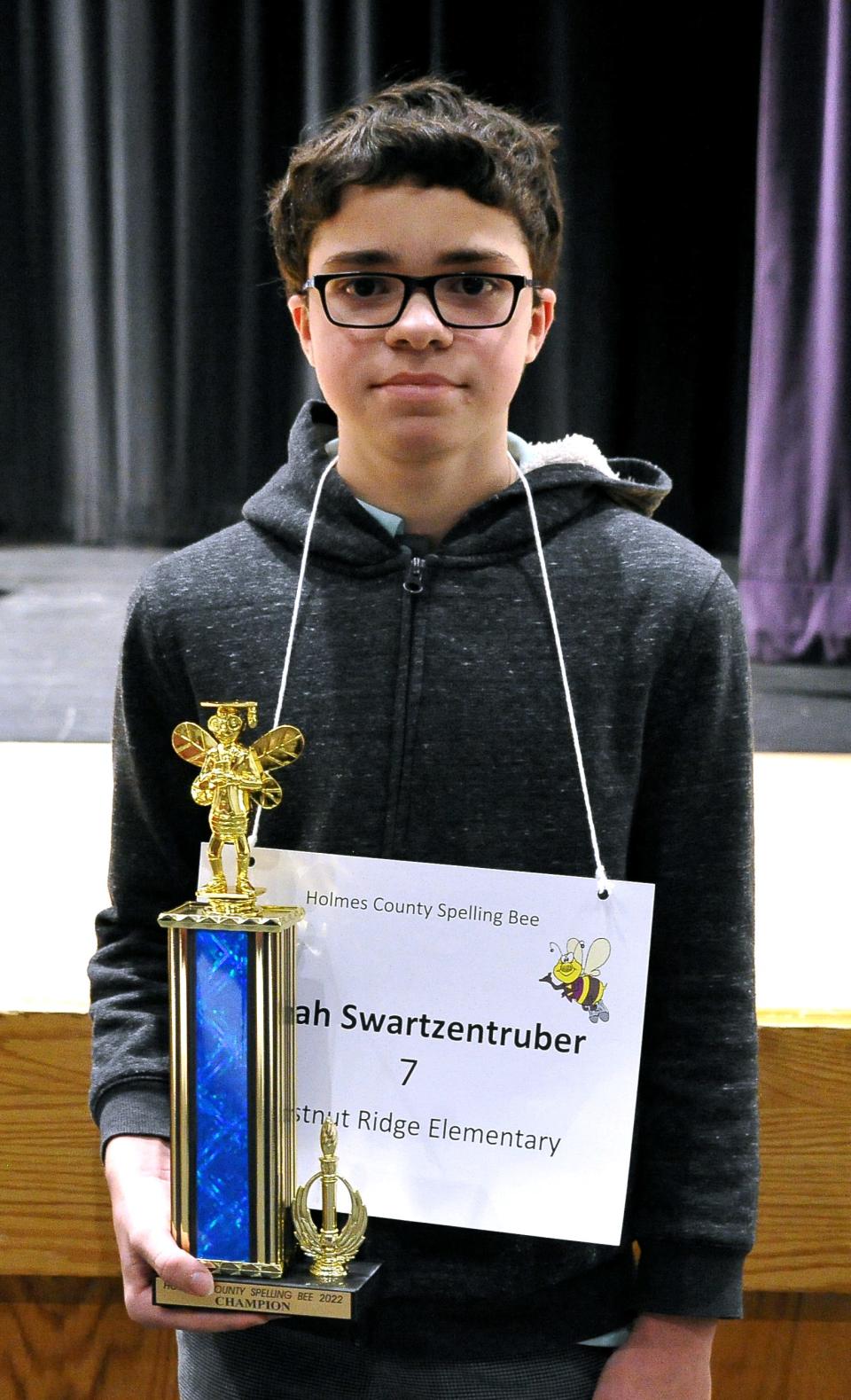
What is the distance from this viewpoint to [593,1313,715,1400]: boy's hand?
67 centimetres

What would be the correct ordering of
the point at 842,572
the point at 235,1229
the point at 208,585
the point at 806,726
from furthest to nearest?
the point at 842,572
the point at 806,726
the point at 208,585
the point at 235,1229

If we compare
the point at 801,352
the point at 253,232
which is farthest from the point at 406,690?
the point at 253,232

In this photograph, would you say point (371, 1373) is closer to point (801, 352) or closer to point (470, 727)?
point (470, 727)

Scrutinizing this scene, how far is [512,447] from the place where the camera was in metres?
0.77

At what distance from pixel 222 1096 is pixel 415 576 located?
264 millimetres

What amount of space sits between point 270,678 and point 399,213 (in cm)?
23

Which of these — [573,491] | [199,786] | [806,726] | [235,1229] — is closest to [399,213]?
[573,491]

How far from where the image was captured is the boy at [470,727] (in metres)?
0.67

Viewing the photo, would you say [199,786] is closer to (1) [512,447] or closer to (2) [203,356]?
(1) [512,447]

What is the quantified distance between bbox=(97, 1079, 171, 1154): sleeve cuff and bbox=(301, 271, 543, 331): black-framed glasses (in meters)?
0.38

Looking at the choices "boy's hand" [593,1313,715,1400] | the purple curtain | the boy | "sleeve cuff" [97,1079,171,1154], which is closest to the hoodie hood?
the boy

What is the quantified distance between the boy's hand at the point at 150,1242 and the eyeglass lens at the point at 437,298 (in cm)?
41

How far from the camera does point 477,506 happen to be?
0.72 metres

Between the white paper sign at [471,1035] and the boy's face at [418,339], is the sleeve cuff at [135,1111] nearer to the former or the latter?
the white paper sign at [471,1035]
